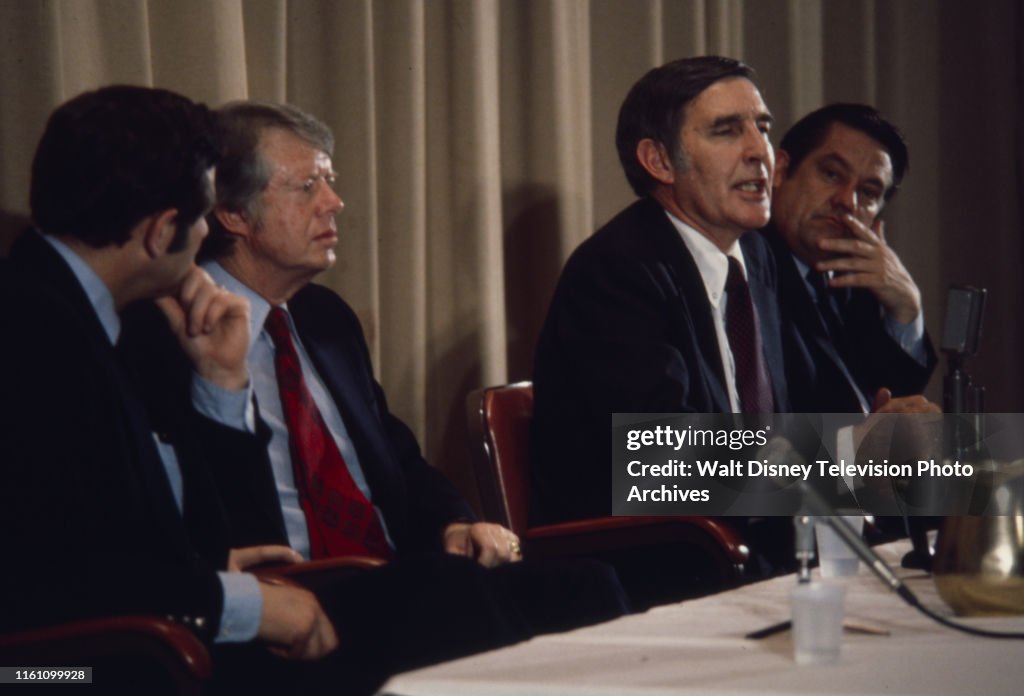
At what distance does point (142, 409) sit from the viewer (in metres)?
1.83

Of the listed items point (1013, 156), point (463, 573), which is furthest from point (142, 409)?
point (1013, 156)

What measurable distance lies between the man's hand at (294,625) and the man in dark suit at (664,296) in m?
0.98

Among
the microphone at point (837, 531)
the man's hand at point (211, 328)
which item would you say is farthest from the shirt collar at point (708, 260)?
the microphone at point (837, 531)

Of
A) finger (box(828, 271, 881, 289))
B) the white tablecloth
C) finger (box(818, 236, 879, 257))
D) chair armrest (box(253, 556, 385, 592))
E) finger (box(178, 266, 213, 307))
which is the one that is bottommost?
chair armrest (box(253, 556, 385, 592))

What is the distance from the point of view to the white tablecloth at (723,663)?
111 centimetres

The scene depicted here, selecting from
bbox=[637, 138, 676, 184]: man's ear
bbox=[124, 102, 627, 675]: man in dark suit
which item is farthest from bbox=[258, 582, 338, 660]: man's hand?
bbox=[637, 138, 676, 184]: man's ear

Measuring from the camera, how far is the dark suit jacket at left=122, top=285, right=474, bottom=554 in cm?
221

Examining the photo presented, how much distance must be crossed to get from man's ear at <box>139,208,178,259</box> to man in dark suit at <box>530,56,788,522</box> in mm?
1030

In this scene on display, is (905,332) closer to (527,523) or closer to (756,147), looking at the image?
(756,147)

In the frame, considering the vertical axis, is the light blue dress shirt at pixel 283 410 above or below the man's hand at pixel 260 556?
above

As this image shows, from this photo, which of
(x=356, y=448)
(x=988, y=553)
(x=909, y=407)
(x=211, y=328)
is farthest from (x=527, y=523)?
(x=988, y=553)

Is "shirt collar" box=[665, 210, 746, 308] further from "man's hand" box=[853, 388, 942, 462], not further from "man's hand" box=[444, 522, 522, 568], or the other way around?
"man's hand" box=[444, 522, 522, 568]

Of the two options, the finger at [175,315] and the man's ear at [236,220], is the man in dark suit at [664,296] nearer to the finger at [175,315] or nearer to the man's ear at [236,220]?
the man's ear at [236,220]

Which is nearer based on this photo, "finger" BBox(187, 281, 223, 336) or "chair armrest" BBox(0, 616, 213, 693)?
"chair armrest" BBox(0, 616, 213, 693)
